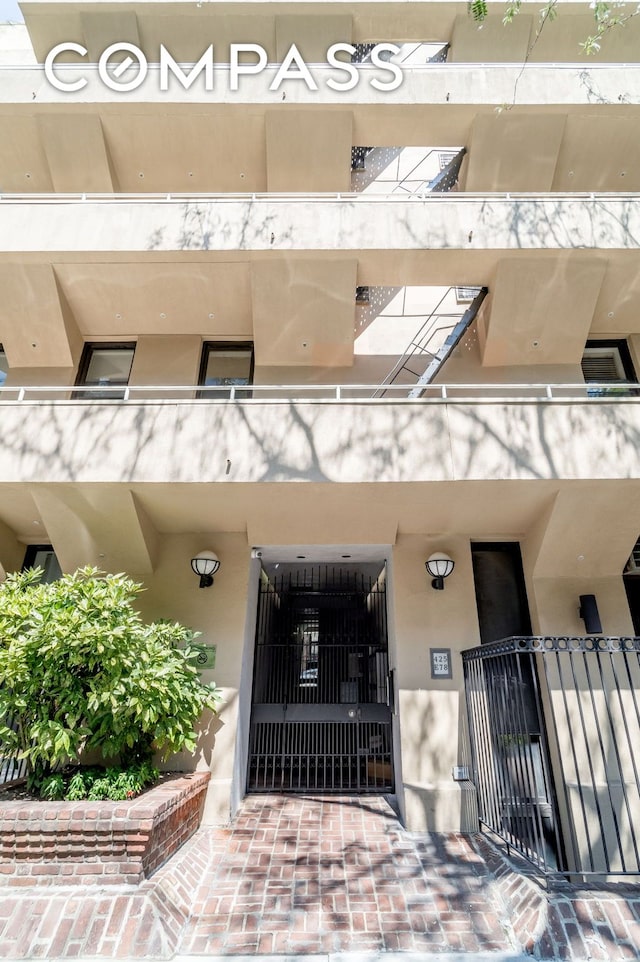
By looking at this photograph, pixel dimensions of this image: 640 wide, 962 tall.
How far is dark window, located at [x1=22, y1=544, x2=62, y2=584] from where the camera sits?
796 cm

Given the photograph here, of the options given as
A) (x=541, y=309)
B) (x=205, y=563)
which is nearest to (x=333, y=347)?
(x=541, y=309)

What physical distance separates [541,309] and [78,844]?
8894 mm

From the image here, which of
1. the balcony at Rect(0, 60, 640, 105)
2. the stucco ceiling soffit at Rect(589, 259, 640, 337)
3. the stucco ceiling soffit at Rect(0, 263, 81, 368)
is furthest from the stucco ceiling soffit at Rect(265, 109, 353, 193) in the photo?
the stucco ceiling soffit at Rect(589, 259, 640, 337)

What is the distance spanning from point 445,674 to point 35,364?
8358 millimetres

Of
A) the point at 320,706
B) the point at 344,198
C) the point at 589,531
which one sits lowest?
the point at 320,706

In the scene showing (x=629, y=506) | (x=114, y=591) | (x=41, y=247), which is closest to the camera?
(x=114, y=591)

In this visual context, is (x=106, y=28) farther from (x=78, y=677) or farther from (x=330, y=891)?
(x=330, y=891)

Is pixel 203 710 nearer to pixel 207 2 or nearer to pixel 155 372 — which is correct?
pixel 155 372

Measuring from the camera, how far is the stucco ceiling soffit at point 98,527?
21.2 feet

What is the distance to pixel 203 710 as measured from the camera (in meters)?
6.63

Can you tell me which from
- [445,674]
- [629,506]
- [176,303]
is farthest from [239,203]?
[445,674]

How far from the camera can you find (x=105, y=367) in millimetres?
8875

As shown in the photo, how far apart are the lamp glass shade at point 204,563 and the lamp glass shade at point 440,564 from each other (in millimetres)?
3096

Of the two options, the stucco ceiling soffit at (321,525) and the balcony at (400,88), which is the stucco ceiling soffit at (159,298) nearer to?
the balcony at (400,88)
